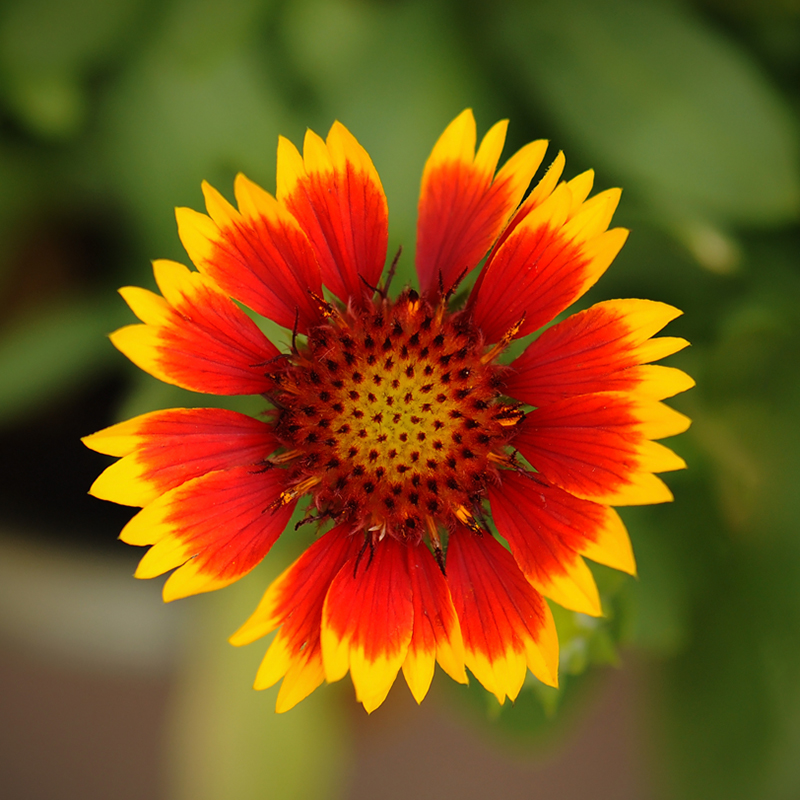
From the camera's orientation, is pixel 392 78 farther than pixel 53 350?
No

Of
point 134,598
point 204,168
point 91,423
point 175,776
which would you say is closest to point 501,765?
point 175,776

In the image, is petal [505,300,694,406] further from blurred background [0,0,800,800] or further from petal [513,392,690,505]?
blurred background [0,0,800,800]

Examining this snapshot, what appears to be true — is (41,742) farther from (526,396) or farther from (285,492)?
(526,396)

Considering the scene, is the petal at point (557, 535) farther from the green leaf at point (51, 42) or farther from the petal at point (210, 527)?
the green leaf at point (51, 42)

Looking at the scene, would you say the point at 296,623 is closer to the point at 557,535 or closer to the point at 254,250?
the point at 557,535

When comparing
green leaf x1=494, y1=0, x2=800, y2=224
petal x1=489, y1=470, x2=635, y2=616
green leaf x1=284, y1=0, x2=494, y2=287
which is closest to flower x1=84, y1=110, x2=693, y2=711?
petal x1=489, y1=470, x2=635, y2=616

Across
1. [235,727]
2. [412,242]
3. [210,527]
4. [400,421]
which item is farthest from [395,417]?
[235,727]

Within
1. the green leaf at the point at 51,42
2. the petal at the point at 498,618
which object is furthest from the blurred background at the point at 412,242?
the petal at the point at 498,618
